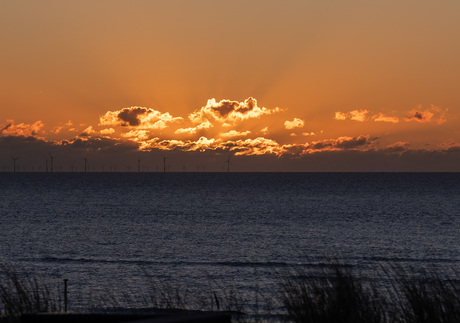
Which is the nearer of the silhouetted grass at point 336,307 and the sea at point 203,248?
the silhouetted grass at point 336,307

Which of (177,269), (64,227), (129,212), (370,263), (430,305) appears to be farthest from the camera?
(129,212)

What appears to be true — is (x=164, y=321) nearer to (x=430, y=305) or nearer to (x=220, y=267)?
(x=430, y=305)

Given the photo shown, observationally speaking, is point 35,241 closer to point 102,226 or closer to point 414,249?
point 102,226

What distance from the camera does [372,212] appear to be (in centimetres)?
10494

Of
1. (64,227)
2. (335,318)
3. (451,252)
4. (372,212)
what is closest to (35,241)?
(64,227)

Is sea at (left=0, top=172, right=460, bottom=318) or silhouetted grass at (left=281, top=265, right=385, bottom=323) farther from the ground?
silhouetted grass at (left=281, top=265, right=385, bottom=323)

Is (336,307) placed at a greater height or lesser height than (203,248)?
greater

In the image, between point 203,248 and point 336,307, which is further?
point 203,248

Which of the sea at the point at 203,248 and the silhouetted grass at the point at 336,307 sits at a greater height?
the silhouetted grass at the point at 336,307

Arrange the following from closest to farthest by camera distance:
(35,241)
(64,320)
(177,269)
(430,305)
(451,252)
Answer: (64,320), (430,305), (177,269), (451,252), (35,241)

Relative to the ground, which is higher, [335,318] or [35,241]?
[335,318]

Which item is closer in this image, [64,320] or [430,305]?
[64,320]

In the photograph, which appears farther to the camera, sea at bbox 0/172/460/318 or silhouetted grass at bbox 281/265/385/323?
sea at bbox 0/172/460/318

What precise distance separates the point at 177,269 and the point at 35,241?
2272cm
